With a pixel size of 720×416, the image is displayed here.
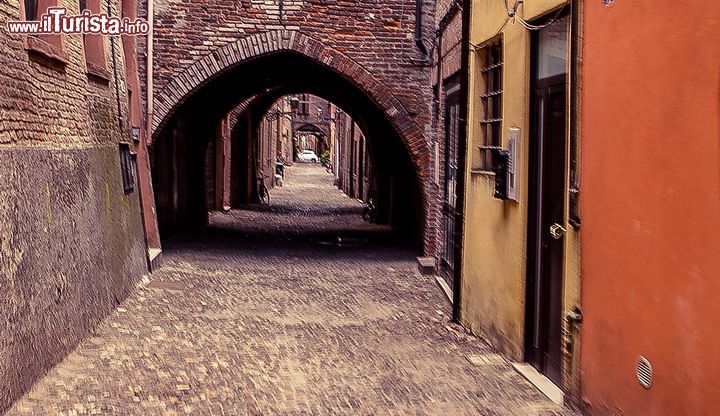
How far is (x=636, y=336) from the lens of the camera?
4.72 metres

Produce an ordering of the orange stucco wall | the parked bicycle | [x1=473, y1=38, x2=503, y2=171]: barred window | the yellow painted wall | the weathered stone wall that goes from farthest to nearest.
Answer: the parked bicycle → [x1=473, y1=38, x2=503, y2=171]: barred window → the yellow painted wall → the weathered stone wall → the orange stucco wall

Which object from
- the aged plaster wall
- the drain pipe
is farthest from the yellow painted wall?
the drain pipe

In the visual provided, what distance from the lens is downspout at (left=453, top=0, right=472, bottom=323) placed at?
970 cm

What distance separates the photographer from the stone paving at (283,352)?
6277 millimetres

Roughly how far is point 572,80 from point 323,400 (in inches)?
99.6

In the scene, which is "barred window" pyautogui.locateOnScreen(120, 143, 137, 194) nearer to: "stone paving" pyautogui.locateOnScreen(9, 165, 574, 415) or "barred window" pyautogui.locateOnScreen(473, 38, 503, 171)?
"stone paving" pyautogui.locateOnScreen(9, 165, 574, 415)

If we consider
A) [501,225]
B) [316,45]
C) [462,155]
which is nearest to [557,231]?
[501,225]

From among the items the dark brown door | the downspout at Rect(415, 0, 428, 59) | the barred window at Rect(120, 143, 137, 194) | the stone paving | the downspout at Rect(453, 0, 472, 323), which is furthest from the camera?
the downspout at Rect(415, 0, 428, 59)

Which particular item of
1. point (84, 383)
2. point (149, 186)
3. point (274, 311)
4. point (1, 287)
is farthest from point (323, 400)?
point (149, 186)

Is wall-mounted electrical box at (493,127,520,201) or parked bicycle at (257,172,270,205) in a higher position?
wall-mounted electrical box at (493,127,520,201)

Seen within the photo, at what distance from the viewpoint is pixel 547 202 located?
22.6ft

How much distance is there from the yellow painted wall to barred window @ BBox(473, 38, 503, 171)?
66 millimetres

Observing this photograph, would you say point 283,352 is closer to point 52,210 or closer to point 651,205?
point 52,210

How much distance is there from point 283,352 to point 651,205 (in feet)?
13.8
